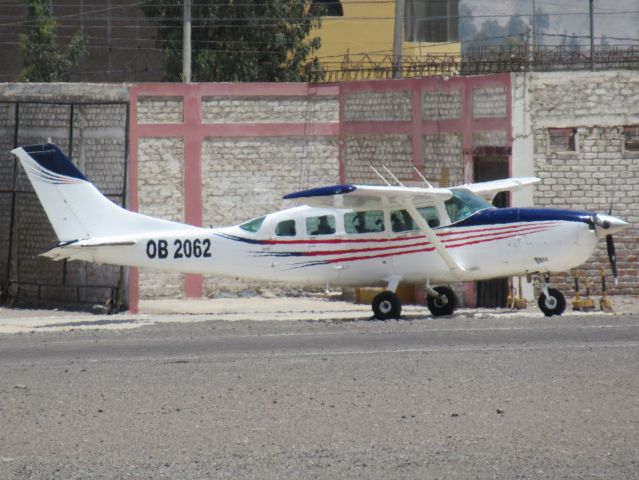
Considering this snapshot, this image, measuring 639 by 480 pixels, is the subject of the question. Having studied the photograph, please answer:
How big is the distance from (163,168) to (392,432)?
18866 millimetres

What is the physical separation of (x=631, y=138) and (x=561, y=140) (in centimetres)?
128

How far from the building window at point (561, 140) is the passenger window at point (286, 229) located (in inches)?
254

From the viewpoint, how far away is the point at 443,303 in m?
22.9

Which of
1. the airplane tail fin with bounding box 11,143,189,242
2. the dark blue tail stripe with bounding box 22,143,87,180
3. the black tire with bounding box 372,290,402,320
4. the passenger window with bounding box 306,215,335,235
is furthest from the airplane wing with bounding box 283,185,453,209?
the dark blue tail stripe with bounding box 22,143,87,180

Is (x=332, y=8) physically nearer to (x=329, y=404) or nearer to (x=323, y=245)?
(x=323, y=245)

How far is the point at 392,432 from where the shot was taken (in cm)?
1208

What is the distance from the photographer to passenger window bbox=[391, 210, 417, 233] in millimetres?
22234

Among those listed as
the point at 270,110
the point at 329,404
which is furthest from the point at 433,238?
the point at 270,110

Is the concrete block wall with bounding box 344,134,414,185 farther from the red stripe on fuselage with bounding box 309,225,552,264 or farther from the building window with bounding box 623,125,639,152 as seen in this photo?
the red stripe on fuselage with bounding box 309,225,552,264

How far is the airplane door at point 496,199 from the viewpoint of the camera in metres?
27.4

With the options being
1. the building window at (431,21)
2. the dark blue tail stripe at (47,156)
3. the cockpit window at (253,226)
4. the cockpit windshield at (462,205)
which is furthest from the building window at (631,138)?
the building window at (431,21)

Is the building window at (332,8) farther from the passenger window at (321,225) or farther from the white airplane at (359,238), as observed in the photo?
the passenger window at (321,225)

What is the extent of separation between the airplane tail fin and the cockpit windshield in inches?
183

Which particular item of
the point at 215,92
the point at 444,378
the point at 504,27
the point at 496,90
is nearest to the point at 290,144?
the point at 215,92
